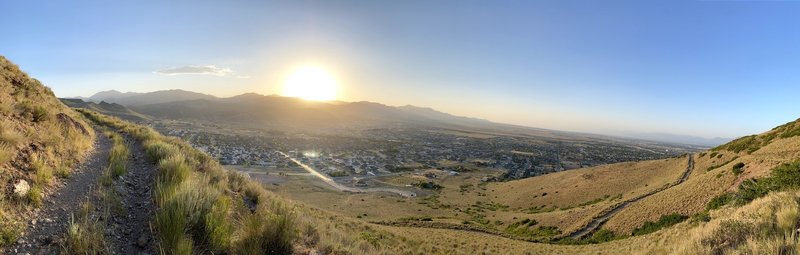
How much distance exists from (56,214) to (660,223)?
3040 cm

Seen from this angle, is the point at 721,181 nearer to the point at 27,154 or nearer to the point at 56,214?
the point at 56,214

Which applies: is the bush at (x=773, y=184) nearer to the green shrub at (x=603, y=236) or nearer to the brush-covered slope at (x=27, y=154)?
the green shrub at (x=603, y=236)

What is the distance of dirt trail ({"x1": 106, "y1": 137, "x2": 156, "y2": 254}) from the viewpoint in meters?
5.40

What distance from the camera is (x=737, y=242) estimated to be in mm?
7066

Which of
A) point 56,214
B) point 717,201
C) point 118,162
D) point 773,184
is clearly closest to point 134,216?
point 56,214

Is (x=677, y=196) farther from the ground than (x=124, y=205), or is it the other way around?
(x=124, y=205)

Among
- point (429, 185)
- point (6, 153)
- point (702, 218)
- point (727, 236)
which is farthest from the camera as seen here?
point (429, 185)

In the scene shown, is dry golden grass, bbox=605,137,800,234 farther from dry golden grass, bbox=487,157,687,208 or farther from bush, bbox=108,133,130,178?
bush, bbox=108,133,130,178

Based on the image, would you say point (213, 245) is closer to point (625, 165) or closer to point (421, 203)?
point (421, 203)

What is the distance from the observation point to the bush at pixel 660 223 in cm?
2359

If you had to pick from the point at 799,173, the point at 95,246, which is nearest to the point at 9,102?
the point at 95,246

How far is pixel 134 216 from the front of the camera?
20.7 feet

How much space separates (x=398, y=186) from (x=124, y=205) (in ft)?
213

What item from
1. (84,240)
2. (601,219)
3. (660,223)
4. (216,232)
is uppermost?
(84,240)
